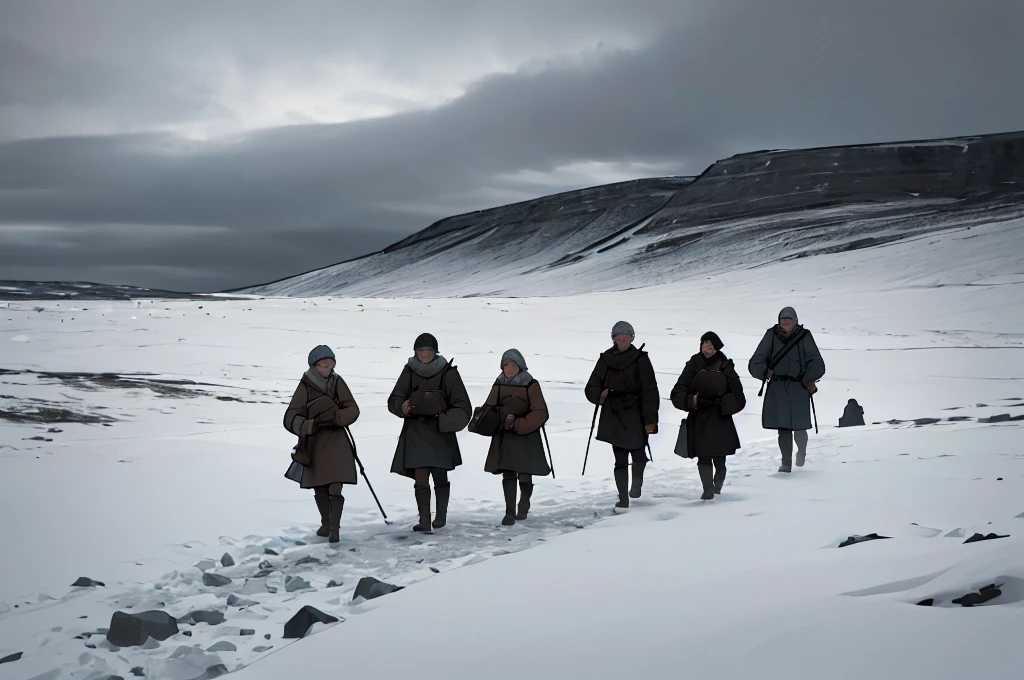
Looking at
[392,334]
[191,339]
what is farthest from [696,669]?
[392,334]

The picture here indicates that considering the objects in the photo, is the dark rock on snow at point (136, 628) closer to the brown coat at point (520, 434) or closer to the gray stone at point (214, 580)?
the gray stone at point (214, 580)

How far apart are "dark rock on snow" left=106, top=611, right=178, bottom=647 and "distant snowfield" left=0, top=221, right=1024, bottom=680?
8 centimetres

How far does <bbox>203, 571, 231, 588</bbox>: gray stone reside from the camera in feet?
19.5

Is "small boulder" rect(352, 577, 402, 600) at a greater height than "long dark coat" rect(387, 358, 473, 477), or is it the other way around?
"long dark coat" rect(387, 358, 473, 477)

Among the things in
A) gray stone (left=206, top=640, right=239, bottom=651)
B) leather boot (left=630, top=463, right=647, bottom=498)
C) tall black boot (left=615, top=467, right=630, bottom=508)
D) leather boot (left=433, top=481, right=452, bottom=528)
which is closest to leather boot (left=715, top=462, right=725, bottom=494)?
leather boot (left=630, top=463, right=647, bottom=498)

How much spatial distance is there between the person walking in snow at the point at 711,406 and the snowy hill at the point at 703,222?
163 ft

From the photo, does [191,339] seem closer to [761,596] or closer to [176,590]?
[176,590]

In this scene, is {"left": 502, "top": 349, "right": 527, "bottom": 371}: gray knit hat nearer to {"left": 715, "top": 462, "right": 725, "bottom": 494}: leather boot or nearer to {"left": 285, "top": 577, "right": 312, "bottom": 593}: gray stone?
{"left": 715, "top": 462, "right": 725, "bottom": 494}: leather boot

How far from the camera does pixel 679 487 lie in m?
9.48

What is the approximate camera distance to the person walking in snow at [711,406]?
28.1 ft

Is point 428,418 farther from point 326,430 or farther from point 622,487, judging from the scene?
point 622,487

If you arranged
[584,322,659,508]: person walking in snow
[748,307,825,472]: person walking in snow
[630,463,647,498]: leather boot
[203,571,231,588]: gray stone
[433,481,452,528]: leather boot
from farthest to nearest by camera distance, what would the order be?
[748,307,825,472]: person walking in snow → [630,463,647,498]: leather boot → [584,322,659,508]: person walking in snow → [433,481,452,528]: leather boot → [203,571,231,588]: gray stone

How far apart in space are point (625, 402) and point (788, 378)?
2295mm

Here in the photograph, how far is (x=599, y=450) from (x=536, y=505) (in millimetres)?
3385
